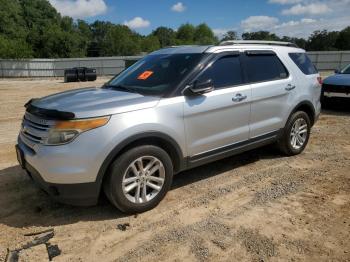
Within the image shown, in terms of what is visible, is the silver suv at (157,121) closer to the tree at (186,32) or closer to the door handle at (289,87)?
the door handle at (289,87)

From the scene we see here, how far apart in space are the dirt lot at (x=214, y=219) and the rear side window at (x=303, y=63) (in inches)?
61.7

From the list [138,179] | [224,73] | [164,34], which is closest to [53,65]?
[224,73]

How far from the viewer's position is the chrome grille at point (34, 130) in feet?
12.1

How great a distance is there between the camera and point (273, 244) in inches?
137

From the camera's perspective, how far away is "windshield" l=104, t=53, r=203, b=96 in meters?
4.38

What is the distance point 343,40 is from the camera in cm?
7875

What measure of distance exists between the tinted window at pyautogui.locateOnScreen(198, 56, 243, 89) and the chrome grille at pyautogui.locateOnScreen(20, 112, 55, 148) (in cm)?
185

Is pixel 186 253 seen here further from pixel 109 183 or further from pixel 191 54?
pixel 191 54

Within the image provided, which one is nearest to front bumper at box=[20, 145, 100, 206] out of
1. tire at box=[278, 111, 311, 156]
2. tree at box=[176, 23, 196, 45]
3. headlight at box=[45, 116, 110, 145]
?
headlight at box=[45, 116, 110, 145]

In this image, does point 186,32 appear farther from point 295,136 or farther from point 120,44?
point 295,136

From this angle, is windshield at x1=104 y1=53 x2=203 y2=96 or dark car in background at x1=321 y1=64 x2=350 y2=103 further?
dark car in background at x1=321 y1=64 x2=350 y2=103

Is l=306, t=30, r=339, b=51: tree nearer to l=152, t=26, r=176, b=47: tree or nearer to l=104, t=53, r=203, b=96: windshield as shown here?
l=152, t=26, r=176, b=47: tree

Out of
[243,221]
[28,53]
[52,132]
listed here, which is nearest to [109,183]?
[52,132]

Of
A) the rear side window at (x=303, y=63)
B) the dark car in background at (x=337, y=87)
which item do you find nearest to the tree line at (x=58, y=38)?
the dark car in background at (x=337, y=87)
